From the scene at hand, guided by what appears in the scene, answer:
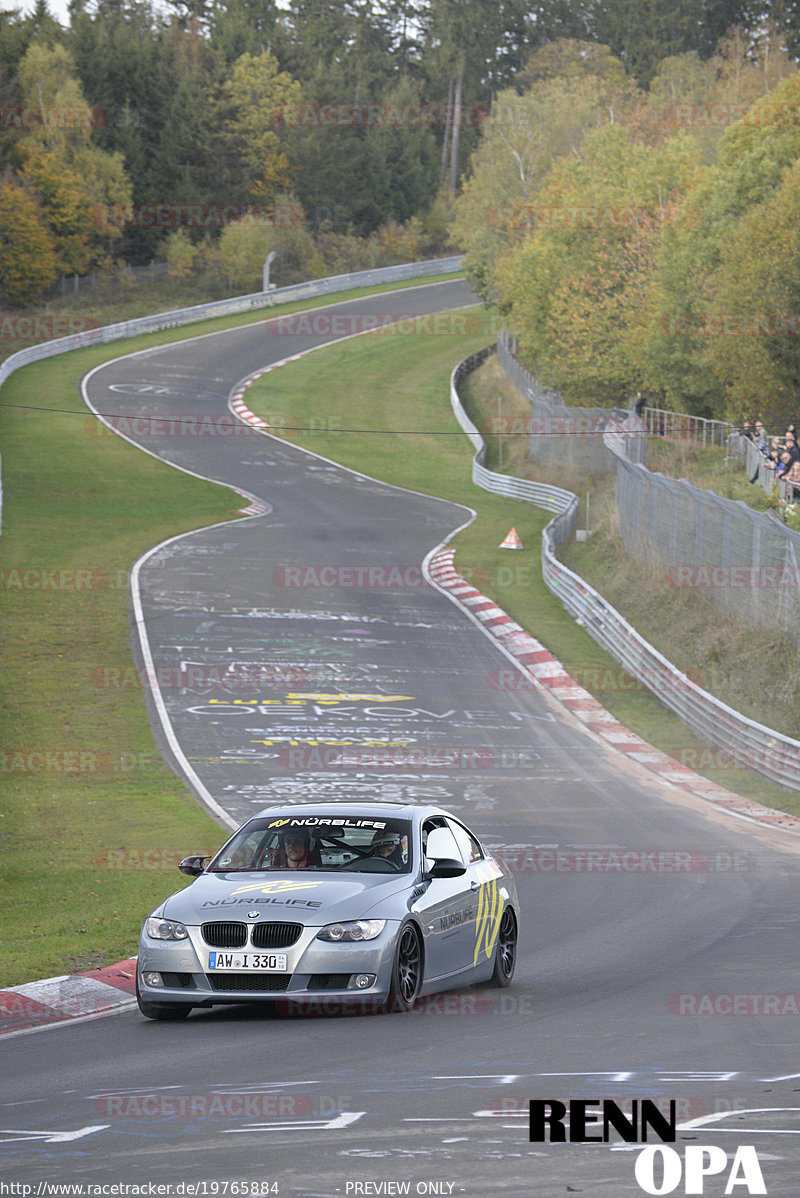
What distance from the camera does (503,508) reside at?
50.4m

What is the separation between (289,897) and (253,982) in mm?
602

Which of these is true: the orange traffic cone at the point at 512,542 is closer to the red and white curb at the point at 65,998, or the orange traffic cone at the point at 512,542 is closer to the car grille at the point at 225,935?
the red and white curb at the point at 65,998

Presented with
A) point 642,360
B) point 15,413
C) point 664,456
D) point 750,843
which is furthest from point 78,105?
point 750,843

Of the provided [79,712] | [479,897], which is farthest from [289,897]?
[79,712]

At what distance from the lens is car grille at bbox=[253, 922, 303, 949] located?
9.36m

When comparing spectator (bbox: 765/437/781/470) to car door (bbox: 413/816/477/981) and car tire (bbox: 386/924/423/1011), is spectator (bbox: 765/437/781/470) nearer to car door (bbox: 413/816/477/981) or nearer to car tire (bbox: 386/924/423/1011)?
car door (bbox: 413/816/477/981)

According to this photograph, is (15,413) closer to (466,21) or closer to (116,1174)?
(116,1174)

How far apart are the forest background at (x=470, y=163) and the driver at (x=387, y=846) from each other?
31.8 m

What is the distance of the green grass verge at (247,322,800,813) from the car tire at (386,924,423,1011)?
40.7ft

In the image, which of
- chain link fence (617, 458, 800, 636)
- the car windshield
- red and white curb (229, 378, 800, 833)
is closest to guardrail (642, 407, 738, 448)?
chain link fence (617, 458, 800, 636)

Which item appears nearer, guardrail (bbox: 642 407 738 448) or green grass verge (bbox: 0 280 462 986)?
green grass verge (bbox: 0 280 462 986)

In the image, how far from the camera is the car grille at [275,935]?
30.7 feet

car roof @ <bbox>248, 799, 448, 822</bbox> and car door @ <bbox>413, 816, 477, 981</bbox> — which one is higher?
car roof @ <bbox>248, 799, 448, 822</bbox>

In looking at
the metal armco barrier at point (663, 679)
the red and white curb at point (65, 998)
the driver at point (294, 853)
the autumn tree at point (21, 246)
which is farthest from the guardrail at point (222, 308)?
the driver at point (294, 853)
